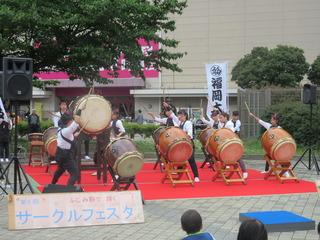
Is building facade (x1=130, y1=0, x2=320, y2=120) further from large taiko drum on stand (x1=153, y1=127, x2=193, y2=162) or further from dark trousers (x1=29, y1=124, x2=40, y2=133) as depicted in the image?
large taiko drum on stand (x1=153, y1=127, x2=193, y2=162)

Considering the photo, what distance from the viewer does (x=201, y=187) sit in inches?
476

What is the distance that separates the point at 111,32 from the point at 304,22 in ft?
124

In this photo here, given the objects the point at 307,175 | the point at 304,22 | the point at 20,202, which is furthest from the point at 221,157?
the point at 304,22

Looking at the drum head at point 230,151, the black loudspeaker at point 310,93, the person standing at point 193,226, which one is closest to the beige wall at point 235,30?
the black loudspeaker at point 310,93

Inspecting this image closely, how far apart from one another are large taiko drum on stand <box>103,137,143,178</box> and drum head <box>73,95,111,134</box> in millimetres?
1498

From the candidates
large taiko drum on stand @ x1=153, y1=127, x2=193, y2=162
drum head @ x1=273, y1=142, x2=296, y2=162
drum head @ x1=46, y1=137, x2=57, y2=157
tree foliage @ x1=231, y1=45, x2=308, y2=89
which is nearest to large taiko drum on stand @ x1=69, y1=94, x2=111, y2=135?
large taiko drum on stand @ x1=153, y1=127, x2=193, y2=162

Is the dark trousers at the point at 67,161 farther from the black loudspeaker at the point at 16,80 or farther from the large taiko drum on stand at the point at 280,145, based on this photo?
the large taiko drum on stand at the point at 280,145

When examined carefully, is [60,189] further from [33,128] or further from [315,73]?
[315,73]

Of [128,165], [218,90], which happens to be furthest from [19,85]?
[218,90]

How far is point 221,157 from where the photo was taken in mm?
12289

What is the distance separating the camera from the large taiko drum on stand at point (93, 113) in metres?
11.4

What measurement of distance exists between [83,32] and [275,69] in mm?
24737

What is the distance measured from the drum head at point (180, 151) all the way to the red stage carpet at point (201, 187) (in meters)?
0.66

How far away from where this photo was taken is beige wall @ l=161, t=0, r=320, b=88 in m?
52.9
